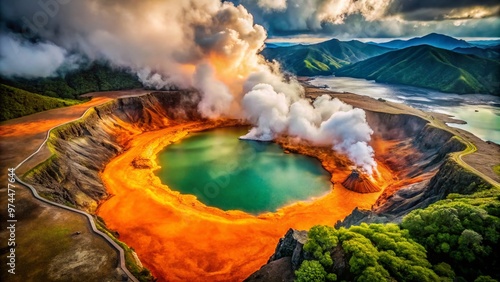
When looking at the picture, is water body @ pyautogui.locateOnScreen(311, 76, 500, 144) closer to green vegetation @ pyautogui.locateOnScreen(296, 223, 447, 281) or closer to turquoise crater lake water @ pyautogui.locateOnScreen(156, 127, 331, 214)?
turquoise crater lake water @ pyautogui.locateOnScreen(156, 127, 331, 214)

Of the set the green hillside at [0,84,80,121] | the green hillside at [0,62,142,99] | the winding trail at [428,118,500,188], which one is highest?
the green hillside at [0,62,142,99]

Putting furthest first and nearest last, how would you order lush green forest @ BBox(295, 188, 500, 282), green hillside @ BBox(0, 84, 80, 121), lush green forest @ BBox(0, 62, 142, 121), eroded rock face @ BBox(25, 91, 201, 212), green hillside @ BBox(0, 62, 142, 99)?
green hillside @ BBox(0, 62, 142, 99), lush green forest @ BBox(0, 62, 142, 121), green hillside @ BBox(0, 84, 80, 121), eroded rock face @ BBox(25, 91, 201, 212), lush green forest @ BBox(295, 188, 500, 282)

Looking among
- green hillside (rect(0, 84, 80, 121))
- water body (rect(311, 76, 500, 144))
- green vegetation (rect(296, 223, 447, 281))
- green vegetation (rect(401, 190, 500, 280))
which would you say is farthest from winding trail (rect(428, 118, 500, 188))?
green hillside (rect(0, 84, 80, 121))

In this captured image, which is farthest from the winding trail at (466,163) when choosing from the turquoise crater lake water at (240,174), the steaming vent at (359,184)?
the turquoise crater lake water at (240,174)

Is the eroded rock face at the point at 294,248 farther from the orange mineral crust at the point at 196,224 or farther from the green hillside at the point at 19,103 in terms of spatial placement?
the green hillside at the point at 19,103

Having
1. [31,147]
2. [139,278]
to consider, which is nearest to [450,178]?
[139,278]

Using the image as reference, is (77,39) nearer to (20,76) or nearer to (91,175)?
(20,76)

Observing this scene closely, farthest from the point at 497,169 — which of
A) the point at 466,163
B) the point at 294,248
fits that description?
the point at 294,248

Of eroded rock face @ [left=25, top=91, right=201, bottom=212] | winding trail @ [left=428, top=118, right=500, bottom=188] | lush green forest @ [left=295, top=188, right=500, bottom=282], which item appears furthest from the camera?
eroded rock face @ [left=25, top=91, right=201, bottom=212]
